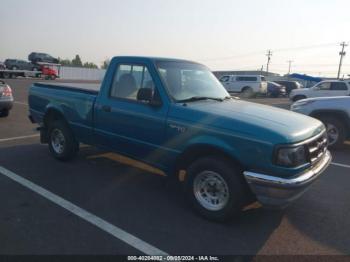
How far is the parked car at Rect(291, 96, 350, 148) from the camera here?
25.8 feet

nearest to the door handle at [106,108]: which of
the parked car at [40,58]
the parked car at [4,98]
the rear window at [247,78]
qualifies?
the parked car at [4,98]

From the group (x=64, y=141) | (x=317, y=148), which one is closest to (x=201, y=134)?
(x=317, y=148)

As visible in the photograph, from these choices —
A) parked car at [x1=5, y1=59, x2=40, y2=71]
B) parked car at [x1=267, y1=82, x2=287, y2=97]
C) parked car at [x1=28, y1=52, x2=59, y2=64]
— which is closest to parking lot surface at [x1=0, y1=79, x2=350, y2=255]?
parked car at [x1=267, y1=82, x2=287, y2=97]

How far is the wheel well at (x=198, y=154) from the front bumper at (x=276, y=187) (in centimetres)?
29

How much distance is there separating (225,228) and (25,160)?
410 cm

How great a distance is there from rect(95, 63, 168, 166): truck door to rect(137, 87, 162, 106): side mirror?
35 mm

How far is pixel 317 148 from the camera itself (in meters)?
4.12

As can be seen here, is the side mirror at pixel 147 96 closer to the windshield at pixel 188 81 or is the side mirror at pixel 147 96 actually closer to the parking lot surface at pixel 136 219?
the windshield at pixel 188 81

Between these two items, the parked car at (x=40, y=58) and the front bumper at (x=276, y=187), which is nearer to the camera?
the front bumper at (x=276, y=187)

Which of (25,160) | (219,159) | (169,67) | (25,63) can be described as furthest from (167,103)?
(25,63)

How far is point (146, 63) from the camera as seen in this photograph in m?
4.63

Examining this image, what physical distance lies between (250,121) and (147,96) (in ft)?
4.46

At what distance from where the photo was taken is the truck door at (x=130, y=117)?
14.4ft

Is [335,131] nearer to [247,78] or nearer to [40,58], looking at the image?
[247,78]
